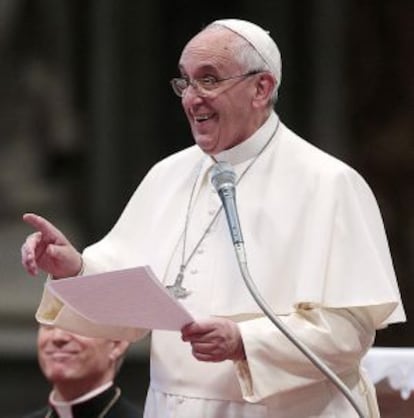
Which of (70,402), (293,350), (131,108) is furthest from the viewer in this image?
(131,108)

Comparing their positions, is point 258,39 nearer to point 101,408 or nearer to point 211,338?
point 211,338

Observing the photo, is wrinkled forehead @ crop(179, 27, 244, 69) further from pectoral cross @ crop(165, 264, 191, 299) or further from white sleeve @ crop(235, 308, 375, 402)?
white sleeve @ crop(235, 308, 375, 402)

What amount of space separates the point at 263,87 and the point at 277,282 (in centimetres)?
45

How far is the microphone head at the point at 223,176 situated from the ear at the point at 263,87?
0.31 meters

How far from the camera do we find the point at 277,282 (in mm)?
4332

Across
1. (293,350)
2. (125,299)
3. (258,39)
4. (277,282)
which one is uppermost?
(258,39)

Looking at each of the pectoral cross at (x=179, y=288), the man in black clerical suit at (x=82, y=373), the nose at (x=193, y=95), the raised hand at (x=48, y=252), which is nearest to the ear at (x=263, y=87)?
the nose at (x=193, y=95)

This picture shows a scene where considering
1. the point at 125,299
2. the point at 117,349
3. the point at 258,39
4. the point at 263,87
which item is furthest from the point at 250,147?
the point at 117,349

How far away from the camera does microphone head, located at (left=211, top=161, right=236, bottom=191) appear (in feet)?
13.3

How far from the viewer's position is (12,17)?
9.91m

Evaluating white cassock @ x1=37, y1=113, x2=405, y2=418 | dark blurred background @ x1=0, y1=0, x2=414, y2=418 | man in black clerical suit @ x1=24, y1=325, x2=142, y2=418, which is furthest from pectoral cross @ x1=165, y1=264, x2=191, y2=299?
dark blurred background @ x1=0, y1=0, x2=414, y2=418

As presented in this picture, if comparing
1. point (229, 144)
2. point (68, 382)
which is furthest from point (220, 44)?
point (68, 382)

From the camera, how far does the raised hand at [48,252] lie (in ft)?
14.0

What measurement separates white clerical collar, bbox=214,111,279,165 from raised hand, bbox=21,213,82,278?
1.38 feet
